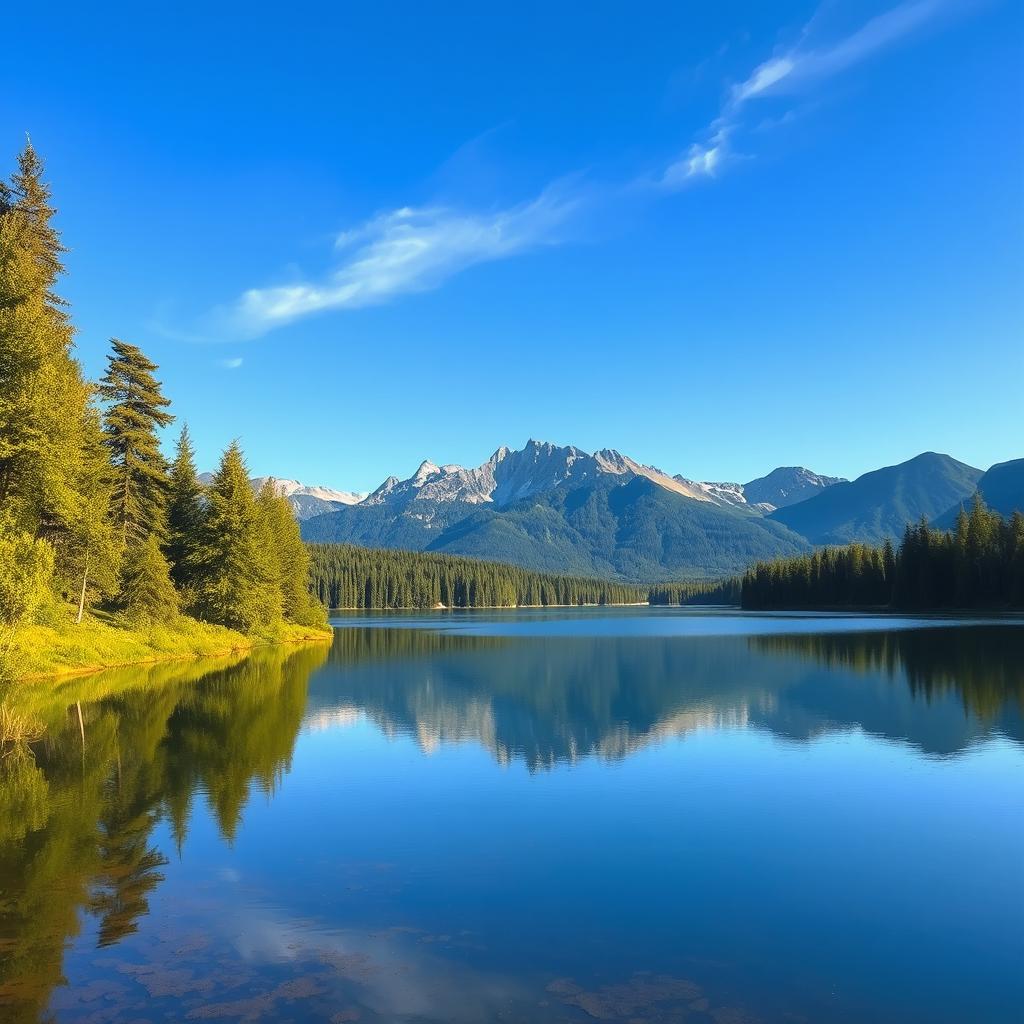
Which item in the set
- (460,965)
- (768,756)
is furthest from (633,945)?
(768,756)

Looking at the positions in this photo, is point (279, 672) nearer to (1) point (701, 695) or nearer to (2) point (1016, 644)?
(1) point (701, 695)

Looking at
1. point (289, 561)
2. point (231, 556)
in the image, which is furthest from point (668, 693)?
point (289, 561)

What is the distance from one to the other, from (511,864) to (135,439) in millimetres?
55868

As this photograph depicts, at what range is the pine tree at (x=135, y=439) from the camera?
60.1m

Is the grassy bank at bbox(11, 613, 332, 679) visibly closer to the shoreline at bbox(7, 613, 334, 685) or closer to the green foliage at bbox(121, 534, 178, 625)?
the shoreline at bbox(7, 613, 334, 685)

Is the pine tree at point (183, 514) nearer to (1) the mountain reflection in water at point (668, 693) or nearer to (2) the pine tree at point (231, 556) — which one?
(2) the pine tree at point (231, 556)

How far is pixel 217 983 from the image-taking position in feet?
33.5

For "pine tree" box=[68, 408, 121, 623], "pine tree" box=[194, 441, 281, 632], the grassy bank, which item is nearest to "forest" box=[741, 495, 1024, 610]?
"pine tree" box=[194, 441, 281, 632]

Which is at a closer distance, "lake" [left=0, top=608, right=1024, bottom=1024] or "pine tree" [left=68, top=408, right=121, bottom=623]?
"lake" [left=0, top=608, right=1024, bottom=1024]

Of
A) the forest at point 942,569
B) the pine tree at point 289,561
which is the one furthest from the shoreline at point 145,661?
the forest at point 942,569

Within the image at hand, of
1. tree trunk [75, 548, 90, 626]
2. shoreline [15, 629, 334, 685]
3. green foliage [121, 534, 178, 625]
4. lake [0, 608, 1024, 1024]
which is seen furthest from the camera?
green foliage [121, 534, 178, 625]

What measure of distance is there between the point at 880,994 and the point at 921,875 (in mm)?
5522

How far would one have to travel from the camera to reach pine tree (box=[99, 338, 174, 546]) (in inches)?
2365

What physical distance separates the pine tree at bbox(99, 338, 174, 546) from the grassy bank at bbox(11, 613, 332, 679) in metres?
7.73
